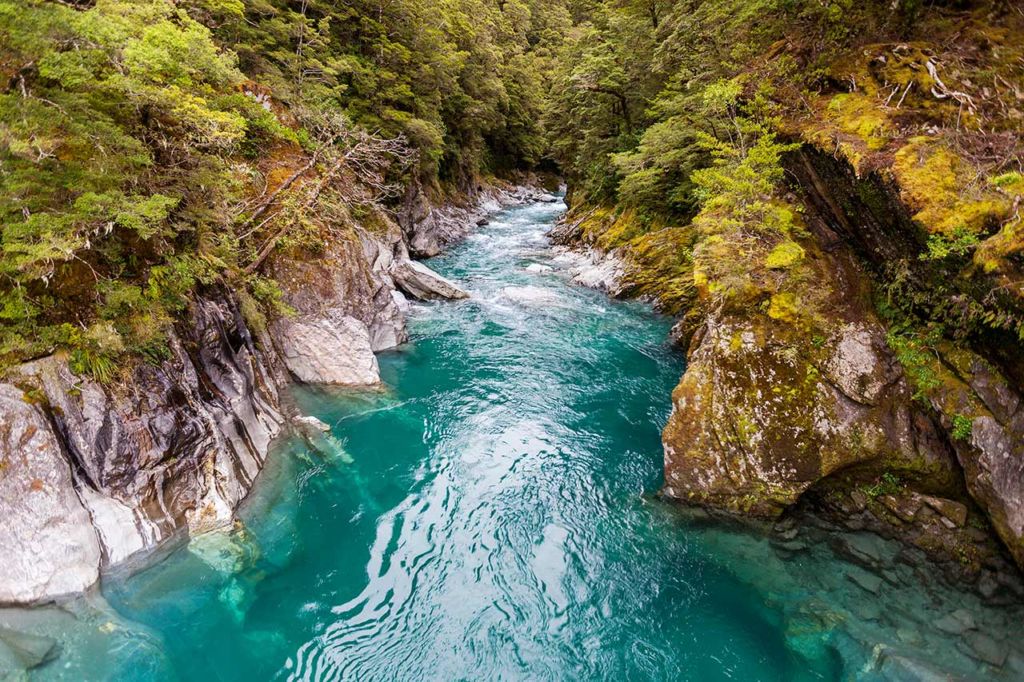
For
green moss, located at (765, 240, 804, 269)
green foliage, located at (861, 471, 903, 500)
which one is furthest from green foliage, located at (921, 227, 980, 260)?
green foliage, located at (861, 471, 903, 500)

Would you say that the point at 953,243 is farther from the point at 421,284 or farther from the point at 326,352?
the point at 421,284

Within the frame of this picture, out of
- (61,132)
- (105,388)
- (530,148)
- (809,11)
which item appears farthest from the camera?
(530,148)

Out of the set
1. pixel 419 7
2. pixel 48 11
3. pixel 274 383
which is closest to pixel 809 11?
pixel 48 11

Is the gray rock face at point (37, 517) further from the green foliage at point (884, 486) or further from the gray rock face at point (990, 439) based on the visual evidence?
the gray rock face at point (990, 439)

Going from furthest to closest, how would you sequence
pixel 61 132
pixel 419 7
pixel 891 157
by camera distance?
pixel 419 7 → pixel 891 157 → pixel 61 132

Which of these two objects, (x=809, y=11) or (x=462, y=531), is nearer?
(x=462, y=531)

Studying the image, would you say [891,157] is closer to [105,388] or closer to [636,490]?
[636,490]

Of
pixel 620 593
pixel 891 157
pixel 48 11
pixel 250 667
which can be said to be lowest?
pixel 250 667
